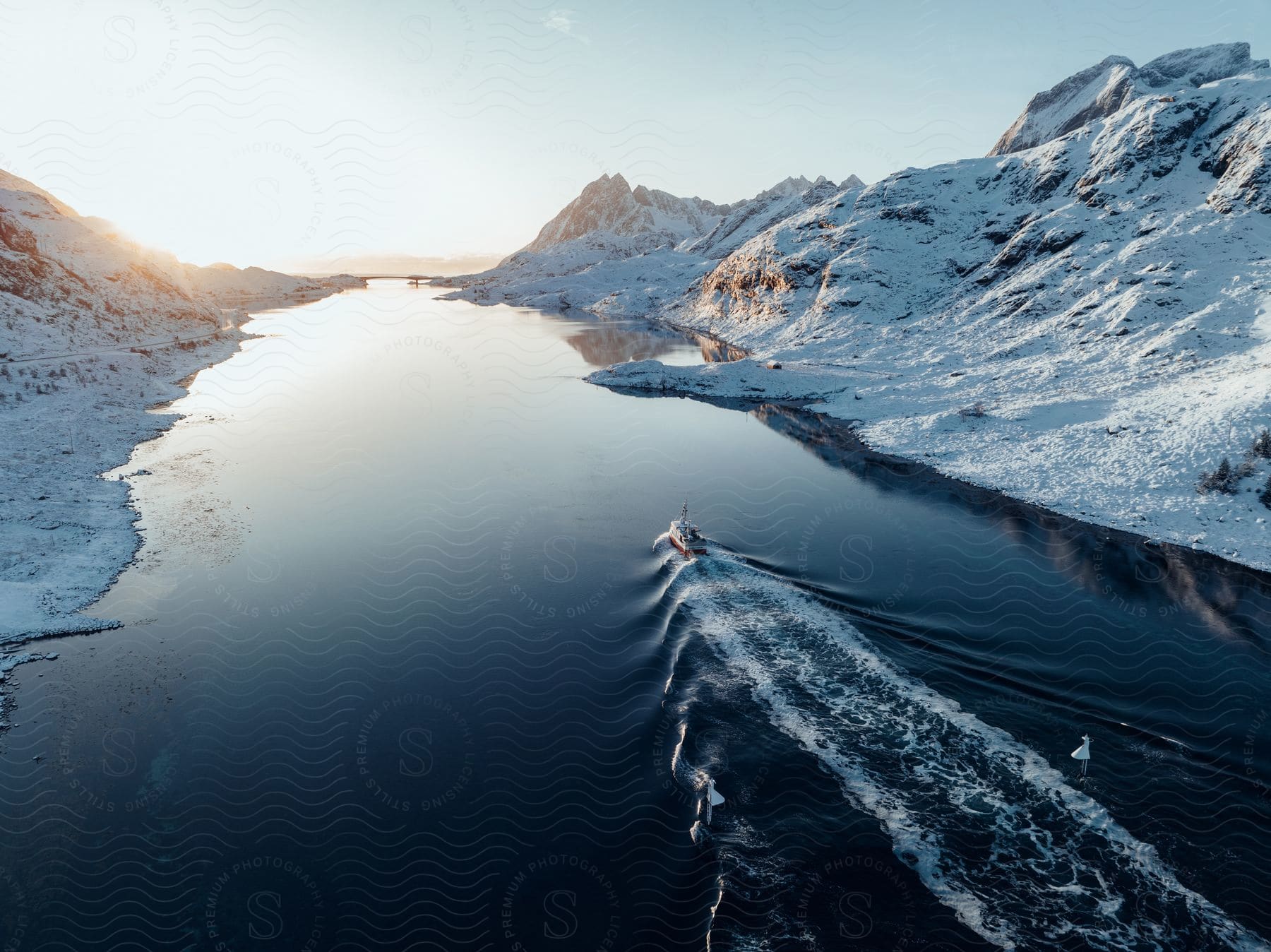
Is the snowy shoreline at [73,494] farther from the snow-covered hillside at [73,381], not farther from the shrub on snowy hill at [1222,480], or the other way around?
the shrub on snowy hill at [1222,480]

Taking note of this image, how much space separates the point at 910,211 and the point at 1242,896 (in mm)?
119753

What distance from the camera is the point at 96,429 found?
160 ft

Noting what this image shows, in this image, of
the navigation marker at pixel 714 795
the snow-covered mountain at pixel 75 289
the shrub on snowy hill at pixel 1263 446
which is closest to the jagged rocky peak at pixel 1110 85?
the shrub on snowy hill at pixel 1263 446

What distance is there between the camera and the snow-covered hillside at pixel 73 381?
28.3 metres

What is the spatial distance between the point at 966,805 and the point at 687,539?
55.9 ft

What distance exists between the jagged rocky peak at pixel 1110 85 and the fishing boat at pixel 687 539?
15935 centimetres

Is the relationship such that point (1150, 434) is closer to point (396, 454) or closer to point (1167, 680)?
point (1167, 680)

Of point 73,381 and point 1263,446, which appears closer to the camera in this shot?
point 1263,446

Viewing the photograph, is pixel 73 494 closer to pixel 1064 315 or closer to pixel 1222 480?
pixel 1222 480

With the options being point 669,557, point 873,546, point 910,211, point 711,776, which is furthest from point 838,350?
point 711,776

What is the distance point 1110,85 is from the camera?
148500mm

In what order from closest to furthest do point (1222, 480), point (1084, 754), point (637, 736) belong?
point (1084, 754), point (637, 736), point (1222, 480)

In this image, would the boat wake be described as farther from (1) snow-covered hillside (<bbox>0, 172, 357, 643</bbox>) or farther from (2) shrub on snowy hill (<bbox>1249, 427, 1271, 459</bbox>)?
(2) shrub on snowy hill (<bbox>1249, 427, 1271, 459</bbox>)

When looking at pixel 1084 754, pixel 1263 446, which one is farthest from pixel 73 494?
pixel 1263 446
